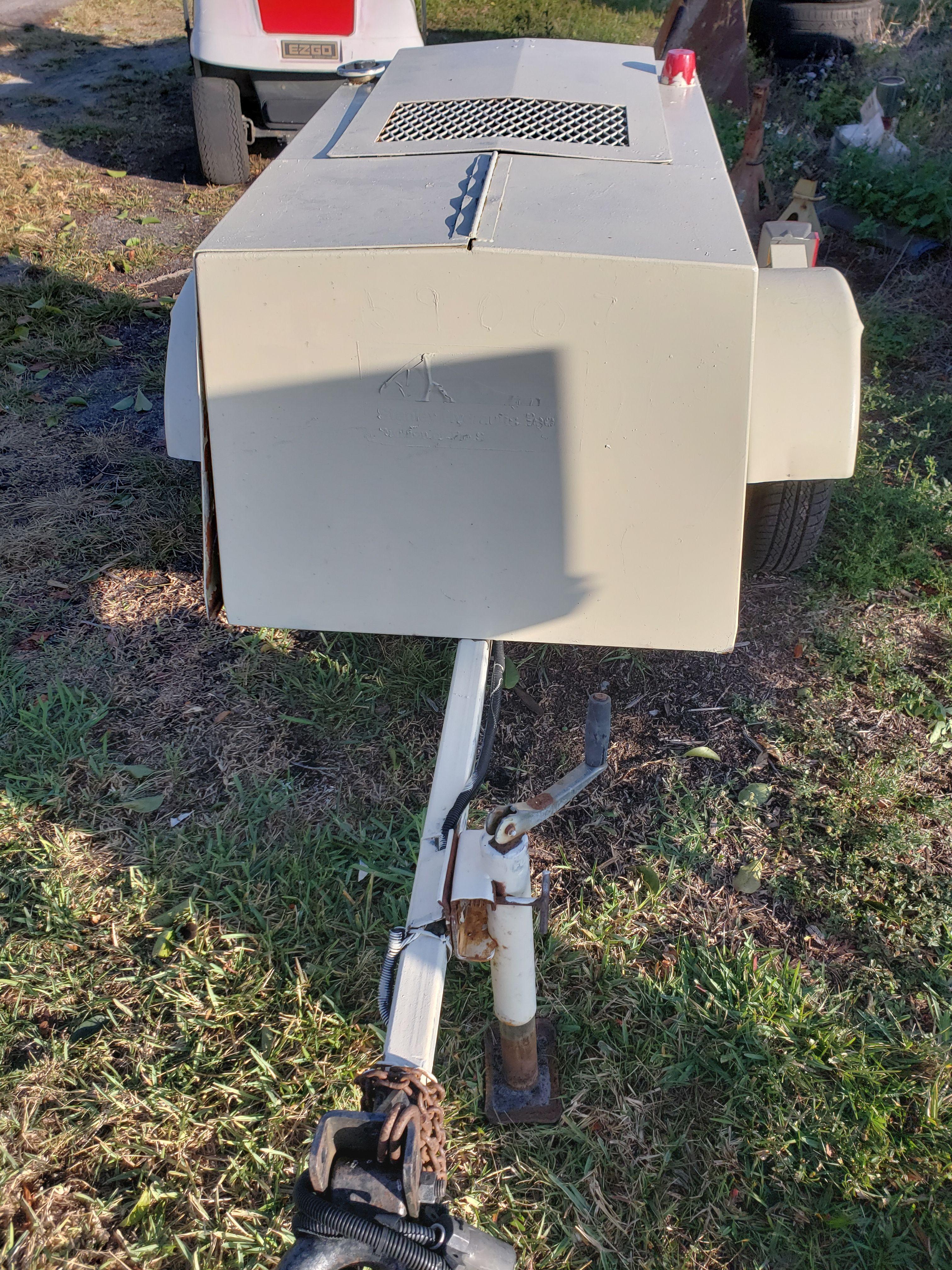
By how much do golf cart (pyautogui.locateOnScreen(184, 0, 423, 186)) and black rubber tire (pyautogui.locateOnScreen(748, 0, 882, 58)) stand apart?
2.69 m

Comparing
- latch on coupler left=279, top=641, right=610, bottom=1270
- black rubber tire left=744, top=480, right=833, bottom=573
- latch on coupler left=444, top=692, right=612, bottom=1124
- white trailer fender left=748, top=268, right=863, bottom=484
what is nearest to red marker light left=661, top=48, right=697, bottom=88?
white trailer fender left=748, top=268, right=863, bottom=484

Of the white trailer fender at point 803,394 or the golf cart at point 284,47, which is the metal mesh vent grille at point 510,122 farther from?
the golf cart at point 284,47

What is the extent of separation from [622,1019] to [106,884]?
1.21m

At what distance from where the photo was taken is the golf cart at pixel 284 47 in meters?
4.80

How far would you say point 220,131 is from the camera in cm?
520

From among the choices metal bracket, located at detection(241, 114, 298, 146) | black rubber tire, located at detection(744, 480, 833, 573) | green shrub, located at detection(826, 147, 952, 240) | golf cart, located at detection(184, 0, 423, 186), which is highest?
golf cart, located at detection(184, 0, 423, 186)

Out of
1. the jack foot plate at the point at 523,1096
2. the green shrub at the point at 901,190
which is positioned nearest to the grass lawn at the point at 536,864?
the jack foot plate at the point at 523,1096

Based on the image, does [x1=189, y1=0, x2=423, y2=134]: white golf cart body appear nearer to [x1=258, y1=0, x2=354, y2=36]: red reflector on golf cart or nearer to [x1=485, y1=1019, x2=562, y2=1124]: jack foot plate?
[x1=258, y1=0, x2=354, y2=36]: red reflector on golf cart

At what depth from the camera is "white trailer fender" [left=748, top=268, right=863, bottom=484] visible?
198cm

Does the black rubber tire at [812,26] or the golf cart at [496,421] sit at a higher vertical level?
the black rubber tire at [812,26]

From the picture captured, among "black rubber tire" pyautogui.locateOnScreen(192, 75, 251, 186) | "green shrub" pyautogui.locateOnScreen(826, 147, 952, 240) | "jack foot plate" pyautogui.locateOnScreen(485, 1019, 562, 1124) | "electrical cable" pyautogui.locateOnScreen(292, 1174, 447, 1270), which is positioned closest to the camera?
"electrical cable" pyautogui.locateOnScreen(292, 1174, 447, 1270)

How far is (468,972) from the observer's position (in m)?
2.01

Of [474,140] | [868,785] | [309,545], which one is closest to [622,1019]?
[868,785]

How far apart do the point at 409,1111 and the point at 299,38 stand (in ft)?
17.3
